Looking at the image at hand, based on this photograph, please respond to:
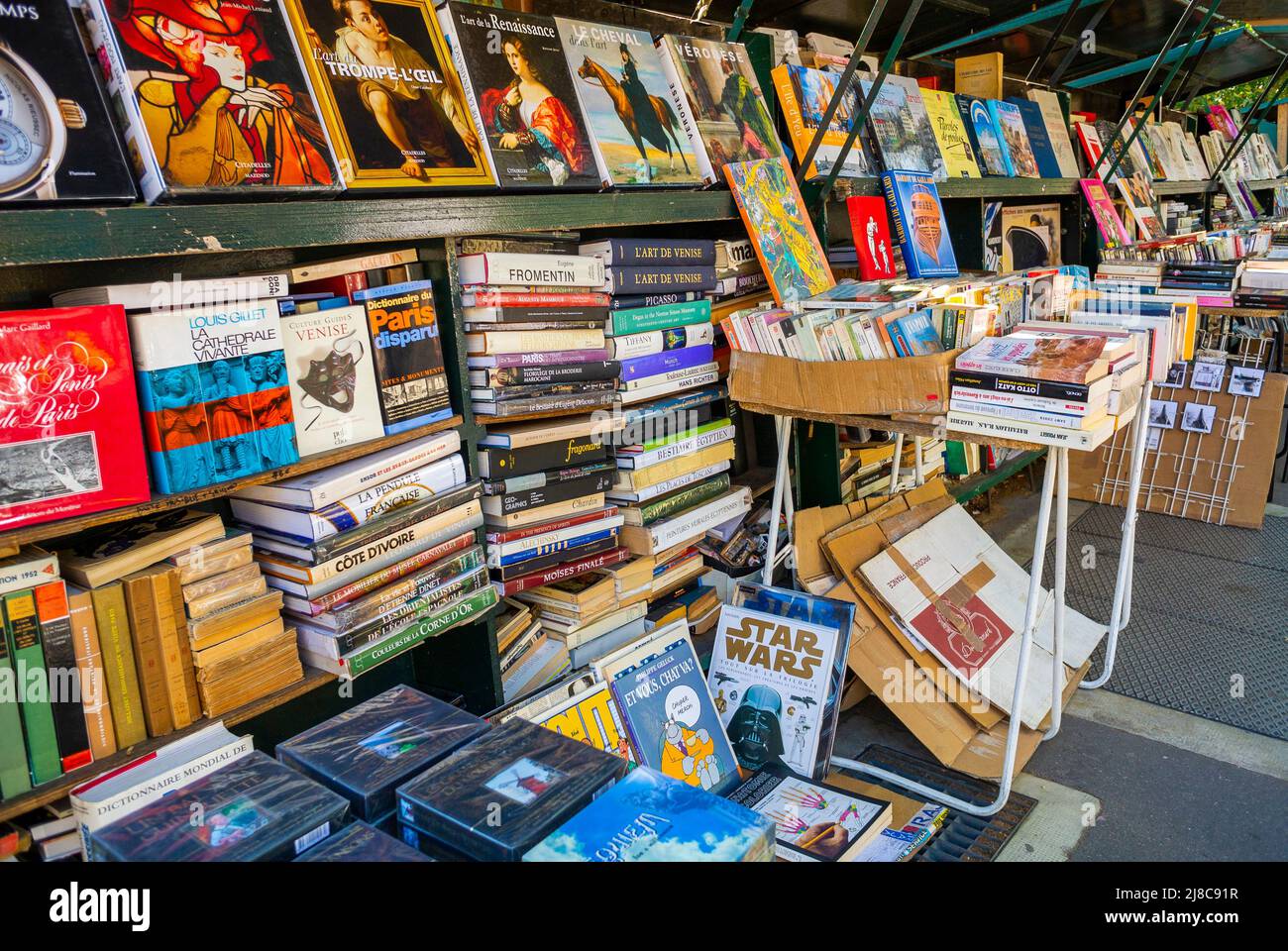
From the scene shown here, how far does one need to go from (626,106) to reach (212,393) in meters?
1.57

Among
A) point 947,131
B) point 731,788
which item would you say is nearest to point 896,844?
point 731,788

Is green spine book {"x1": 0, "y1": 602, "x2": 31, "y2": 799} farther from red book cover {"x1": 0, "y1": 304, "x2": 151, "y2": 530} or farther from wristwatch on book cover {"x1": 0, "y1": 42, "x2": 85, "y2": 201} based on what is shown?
wristwatch on book cover {"x1": 0, "y1": 42, "x2": 85, "y2": 201}

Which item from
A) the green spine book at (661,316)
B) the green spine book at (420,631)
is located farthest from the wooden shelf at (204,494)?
the green spine book at (661,316)

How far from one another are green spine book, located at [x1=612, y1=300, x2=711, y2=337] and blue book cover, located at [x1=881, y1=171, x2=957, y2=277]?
910 millimetres

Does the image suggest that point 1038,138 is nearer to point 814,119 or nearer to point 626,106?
point 814,119

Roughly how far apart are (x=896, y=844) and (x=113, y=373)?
215 centimetres

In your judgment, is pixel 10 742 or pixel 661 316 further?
pixel 661 316

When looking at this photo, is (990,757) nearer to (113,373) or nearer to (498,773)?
(498,773)

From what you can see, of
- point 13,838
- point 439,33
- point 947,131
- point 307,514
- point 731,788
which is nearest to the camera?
point 13,838

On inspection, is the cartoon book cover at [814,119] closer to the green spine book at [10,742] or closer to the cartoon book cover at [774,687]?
the cartoon book cover at [774,687]

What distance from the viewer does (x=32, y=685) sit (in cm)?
155

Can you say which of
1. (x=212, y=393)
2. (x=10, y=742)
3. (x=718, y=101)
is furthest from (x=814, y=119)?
(x=10, y=742)

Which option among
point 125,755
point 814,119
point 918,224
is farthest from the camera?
point 918,224

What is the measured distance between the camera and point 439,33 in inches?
88.0
